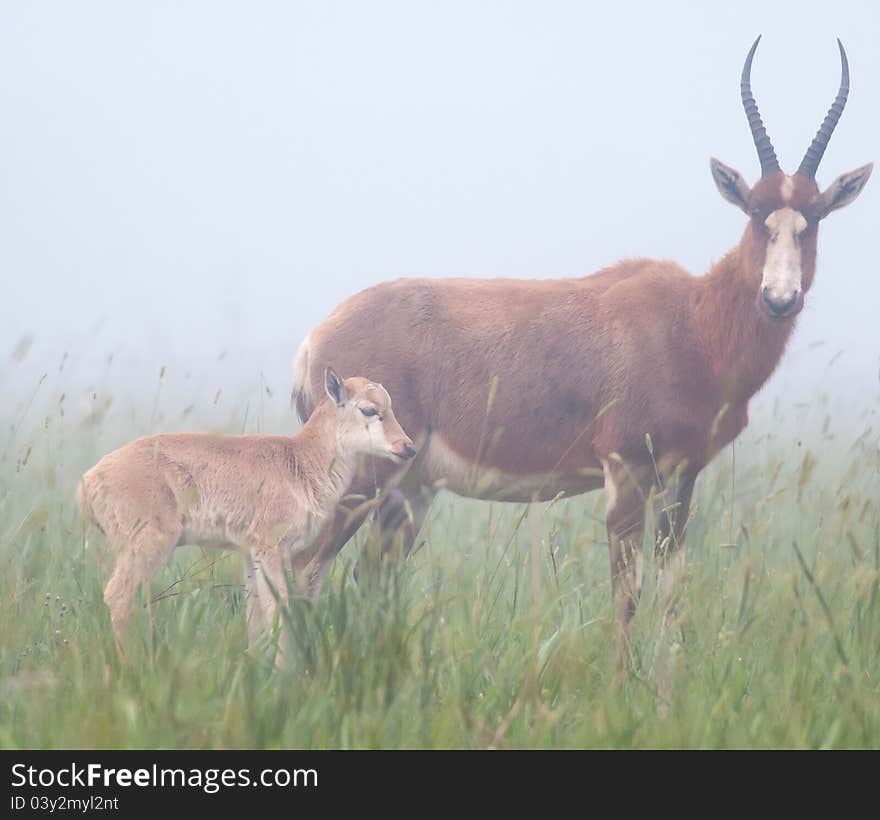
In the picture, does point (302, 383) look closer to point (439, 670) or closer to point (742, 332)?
point (742, 332)

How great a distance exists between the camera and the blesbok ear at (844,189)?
19.3ft

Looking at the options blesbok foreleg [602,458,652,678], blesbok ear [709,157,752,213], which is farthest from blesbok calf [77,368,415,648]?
blesbok ear [709,157,752,213]

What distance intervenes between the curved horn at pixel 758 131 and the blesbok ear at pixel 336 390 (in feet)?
7.91

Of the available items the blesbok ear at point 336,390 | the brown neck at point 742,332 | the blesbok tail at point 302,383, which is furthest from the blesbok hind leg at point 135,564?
the brown neck at point 742,332

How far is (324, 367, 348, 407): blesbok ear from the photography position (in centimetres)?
530

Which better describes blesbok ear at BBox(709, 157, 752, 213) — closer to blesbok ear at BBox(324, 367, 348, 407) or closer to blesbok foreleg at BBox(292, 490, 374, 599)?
blesbok ear at BBox(324, 367, 348, 407)

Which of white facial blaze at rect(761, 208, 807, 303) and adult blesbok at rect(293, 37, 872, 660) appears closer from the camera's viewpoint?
white facial blaze at rect(761, 208, 807, 303)

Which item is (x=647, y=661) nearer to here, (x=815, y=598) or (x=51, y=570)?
(x=815, y=598)

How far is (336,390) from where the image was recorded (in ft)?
17.6

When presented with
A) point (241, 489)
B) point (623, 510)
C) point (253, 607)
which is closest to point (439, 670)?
point (253, 607)

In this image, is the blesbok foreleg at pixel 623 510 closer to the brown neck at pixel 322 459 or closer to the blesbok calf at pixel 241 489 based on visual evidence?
the blesbok calf at pixel 241 489

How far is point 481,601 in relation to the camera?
426 cm
